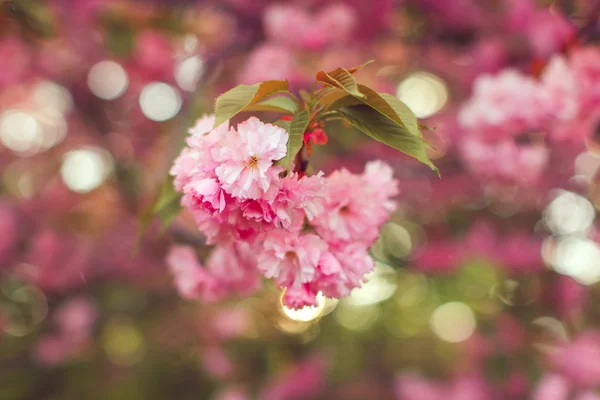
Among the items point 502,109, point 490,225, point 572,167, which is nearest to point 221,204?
point 502,109

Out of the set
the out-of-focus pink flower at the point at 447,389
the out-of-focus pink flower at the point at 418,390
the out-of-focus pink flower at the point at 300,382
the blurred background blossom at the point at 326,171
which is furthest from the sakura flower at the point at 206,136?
the out-of-focus pink flower at the point at 418,390

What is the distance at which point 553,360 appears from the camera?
100 inches

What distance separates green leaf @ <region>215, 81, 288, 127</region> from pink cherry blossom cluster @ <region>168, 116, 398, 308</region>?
3cm

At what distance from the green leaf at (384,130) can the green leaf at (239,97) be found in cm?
11

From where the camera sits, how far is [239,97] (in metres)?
0.63

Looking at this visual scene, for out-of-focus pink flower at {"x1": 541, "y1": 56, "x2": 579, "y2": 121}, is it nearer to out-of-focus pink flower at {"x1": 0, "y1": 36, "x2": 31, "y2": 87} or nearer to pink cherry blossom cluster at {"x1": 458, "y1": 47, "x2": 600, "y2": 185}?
pink cherry blossom cluster at {"x1": 458, "y1": 47, "x2": 600, "y2": 185}

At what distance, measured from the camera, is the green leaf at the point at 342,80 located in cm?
60

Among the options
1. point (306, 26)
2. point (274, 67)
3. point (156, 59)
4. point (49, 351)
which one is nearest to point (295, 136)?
point (274, 67)

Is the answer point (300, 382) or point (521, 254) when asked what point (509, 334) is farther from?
point (300, 382)

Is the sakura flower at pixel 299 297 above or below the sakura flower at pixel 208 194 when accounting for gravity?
below

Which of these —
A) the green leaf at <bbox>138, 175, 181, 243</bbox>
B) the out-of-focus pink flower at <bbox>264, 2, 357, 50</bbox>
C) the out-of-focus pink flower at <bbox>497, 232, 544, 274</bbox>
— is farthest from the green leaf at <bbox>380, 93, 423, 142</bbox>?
the out-of-focus pink flower at <bbox>497, 232, 544, 274</bbox>

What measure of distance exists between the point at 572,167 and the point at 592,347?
0.87 meters

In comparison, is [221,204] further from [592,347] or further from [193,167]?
[592,347]

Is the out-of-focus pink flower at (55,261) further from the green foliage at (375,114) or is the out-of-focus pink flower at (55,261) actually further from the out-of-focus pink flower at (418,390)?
the green foliage at (375,114)
